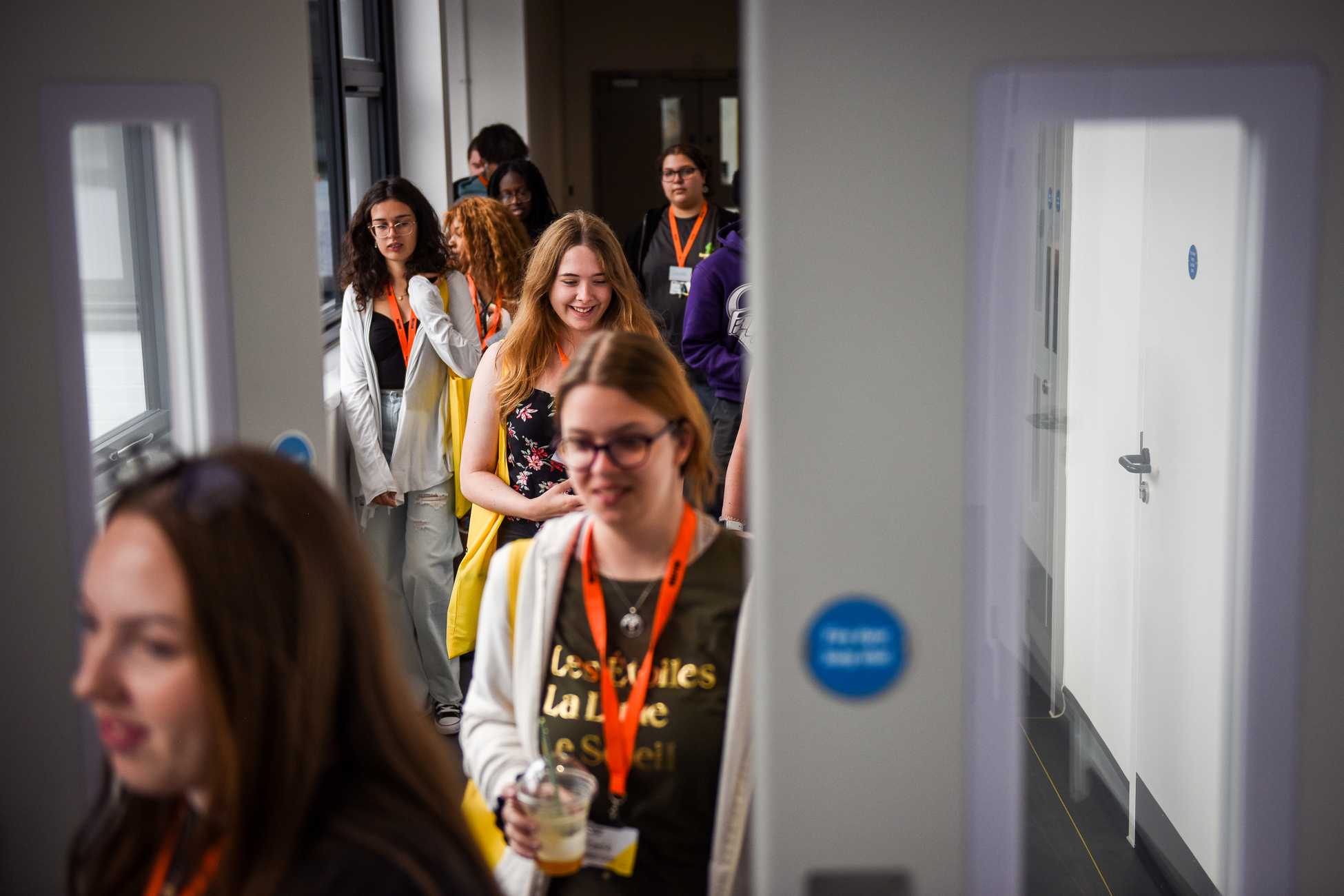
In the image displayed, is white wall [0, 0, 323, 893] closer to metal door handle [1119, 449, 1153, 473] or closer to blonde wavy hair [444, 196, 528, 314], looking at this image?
metal door handle [1119, 449, 1153, 473]

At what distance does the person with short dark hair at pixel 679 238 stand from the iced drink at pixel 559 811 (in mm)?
4003

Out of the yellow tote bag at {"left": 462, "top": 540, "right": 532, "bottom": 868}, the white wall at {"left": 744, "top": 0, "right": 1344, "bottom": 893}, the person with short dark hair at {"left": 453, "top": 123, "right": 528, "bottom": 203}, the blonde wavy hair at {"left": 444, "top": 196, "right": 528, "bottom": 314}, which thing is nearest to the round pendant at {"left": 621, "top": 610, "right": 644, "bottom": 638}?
the yellow tote bag at {"left": 462, "top": 540, "right": 532, "bottom": 868}

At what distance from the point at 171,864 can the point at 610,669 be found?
2.44ft

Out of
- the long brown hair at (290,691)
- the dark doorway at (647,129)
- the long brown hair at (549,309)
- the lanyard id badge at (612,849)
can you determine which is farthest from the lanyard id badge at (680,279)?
the dark doorway at (647,129)

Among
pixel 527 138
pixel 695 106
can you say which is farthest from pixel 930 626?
pixel 695 106

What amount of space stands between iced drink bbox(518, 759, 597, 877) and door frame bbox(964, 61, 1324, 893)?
525mm

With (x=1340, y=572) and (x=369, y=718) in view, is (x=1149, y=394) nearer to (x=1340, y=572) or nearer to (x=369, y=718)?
(x=1340, y=572)

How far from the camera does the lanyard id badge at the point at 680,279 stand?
586 cm

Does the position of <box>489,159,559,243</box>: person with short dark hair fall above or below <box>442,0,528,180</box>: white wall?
below

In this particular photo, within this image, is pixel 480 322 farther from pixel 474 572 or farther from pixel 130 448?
pixel 130 448

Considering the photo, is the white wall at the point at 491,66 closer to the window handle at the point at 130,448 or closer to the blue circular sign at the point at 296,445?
the window handle at the point at 130,448

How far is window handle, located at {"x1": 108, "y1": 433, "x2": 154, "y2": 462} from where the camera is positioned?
2355 millimetres

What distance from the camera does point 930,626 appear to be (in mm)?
1609

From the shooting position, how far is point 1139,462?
347 centimetres
